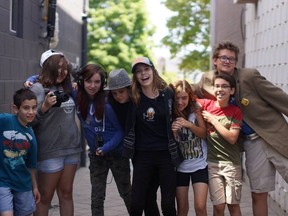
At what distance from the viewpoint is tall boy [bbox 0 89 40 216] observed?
491 cm

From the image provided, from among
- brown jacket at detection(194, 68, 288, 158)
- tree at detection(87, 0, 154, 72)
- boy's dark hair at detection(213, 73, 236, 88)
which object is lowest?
brown jacket at detection(194, 68, 288, 158)

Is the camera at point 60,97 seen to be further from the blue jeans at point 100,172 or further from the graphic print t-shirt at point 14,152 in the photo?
the blue jeans at point 100,172

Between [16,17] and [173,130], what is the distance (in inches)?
113

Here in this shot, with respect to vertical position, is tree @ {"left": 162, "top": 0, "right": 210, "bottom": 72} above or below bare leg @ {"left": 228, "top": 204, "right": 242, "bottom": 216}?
above

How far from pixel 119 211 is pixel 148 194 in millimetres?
2136

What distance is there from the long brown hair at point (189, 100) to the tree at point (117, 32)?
3502 centimetres

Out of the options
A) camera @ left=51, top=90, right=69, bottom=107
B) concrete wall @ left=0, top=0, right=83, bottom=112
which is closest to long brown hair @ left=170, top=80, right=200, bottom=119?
camera @ left=51, top=90, right=69, bottom=107

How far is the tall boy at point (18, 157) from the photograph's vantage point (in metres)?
4.91

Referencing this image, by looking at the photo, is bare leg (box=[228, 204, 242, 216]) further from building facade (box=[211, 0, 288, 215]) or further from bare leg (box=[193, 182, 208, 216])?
building facade (box=[211, 0, 288, 215])

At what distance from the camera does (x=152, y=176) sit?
5.77 m

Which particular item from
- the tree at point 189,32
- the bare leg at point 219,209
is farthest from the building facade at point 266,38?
the tree at point 189,32

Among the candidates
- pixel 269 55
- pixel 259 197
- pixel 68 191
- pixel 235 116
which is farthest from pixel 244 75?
pixel 269 55

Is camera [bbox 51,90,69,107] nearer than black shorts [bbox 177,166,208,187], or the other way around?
camera [bbox 51,90,69,107]

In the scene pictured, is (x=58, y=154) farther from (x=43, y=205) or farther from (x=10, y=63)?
(x=10, y=63)
